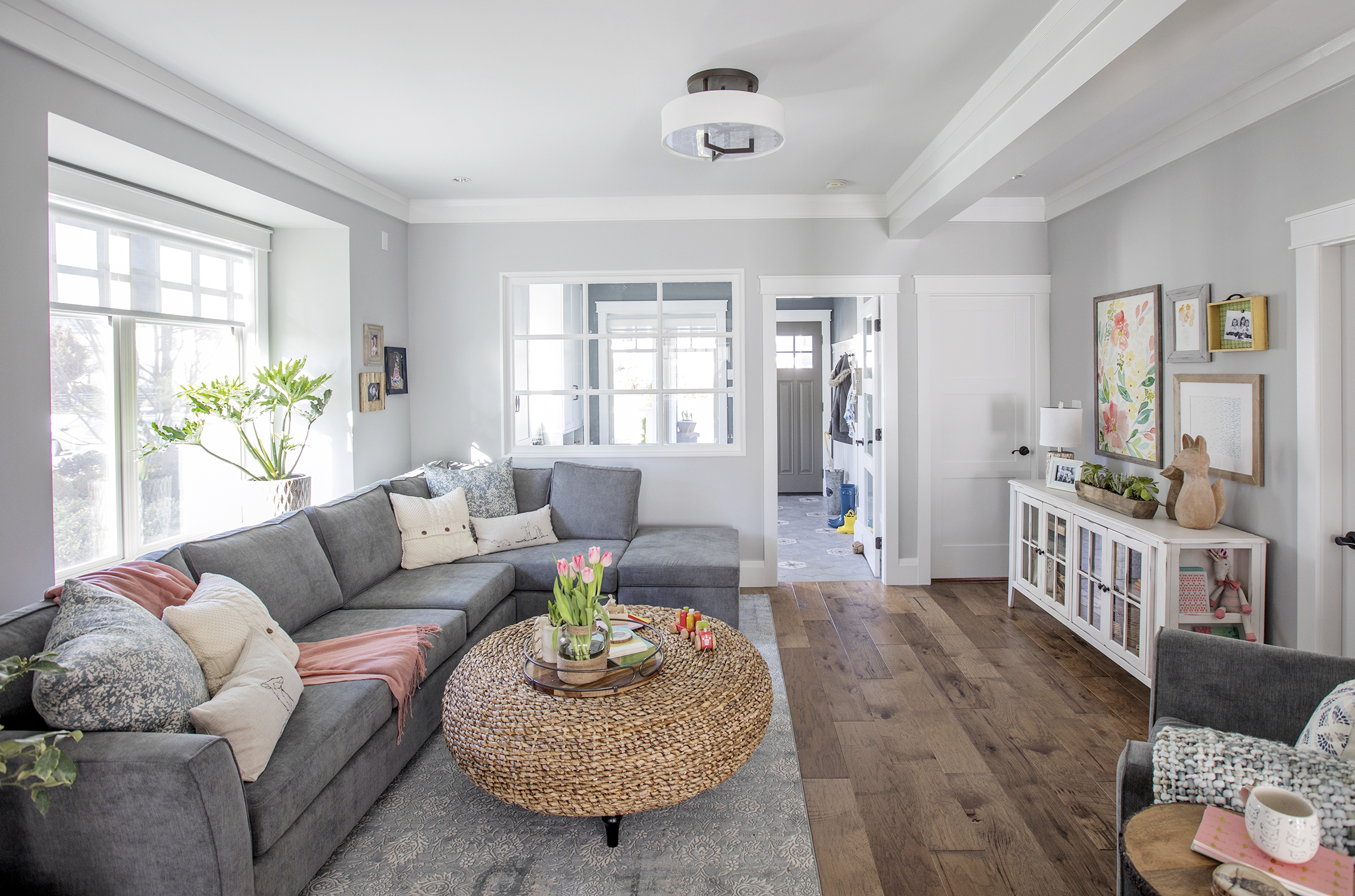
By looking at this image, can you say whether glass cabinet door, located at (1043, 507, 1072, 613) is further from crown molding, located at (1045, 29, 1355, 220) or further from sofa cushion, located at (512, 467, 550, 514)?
sofa cushion, located at (512, 467, 550, 514)

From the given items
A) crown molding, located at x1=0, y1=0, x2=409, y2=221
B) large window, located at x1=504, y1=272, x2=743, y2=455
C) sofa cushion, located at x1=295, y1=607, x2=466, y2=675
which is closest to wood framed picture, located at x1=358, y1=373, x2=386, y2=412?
large window, located at x1=504, y1=272, x2=743, y2=455

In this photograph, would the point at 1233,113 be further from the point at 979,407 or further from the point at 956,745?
the point at 956,745

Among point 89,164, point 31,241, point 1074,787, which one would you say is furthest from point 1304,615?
point 89,164

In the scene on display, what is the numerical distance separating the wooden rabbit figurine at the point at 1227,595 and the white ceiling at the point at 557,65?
217 centimetres

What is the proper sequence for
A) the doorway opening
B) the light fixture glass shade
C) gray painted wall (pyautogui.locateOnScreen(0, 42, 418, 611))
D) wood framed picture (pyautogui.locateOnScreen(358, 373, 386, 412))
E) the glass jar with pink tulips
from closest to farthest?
gray painted wall (pyautogui.locateOnScreen(0, 42, 418, 611)) → the glass jar with pink tulips → the light fixture glass shade → wood framed picture (pyautogui.locateOnScreen(358, 373, 386, 412)) → the doorway opening

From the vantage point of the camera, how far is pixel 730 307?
483 cm

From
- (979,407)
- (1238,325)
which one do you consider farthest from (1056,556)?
(1238,325)

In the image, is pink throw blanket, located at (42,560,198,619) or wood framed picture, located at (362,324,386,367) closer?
pink throw blanket, located at (42,560,198,619)

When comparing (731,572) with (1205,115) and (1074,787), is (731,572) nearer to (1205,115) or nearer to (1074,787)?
(1074,787)

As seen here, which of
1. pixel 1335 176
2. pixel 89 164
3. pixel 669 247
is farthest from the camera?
pixel 669 247

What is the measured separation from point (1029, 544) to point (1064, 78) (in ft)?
8.65

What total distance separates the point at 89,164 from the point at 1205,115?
459 cm

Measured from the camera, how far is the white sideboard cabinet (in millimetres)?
2949

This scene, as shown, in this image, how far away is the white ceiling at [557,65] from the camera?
2.34 meters
